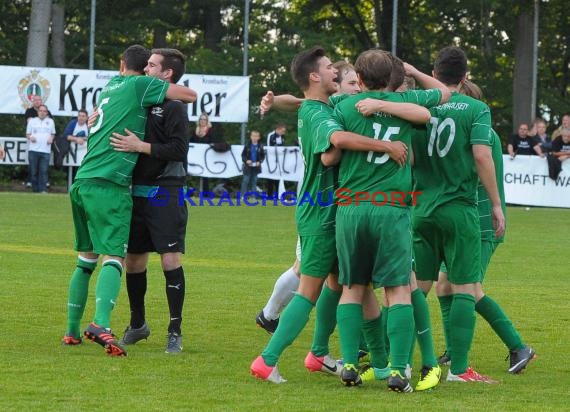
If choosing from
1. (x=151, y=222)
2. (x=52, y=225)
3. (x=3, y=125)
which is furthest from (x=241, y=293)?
(x=3, y=125)

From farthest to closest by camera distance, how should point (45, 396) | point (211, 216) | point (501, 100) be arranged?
point (501, 100) < point (211, 216) < point (45, 396)

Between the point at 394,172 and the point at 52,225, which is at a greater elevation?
the point at 394,172

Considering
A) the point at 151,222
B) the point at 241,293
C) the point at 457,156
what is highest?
the point at 457,156

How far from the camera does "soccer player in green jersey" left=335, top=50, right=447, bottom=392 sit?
6711 millimetres

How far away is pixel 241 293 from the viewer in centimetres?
1144

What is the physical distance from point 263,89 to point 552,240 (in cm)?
1393

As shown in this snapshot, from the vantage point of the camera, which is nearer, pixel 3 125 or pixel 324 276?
pixel 324 276

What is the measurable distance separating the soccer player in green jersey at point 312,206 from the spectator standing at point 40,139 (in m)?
17.9

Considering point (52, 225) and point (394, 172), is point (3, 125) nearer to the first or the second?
point (52, 225)

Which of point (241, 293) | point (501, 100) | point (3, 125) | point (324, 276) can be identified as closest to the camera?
point (324, 276)

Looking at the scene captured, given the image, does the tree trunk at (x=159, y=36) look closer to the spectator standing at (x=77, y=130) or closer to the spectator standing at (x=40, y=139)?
the spectator standing at (x=77, y=130)

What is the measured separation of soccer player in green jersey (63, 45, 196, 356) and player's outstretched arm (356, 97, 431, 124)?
179 cm

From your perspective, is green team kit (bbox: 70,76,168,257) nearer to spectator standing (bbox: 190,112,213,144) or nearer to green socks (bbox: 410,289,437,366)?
green socks (bbox: 410,289,437,366)

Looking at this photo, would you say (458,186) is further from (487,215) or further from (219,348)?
(219,348)
